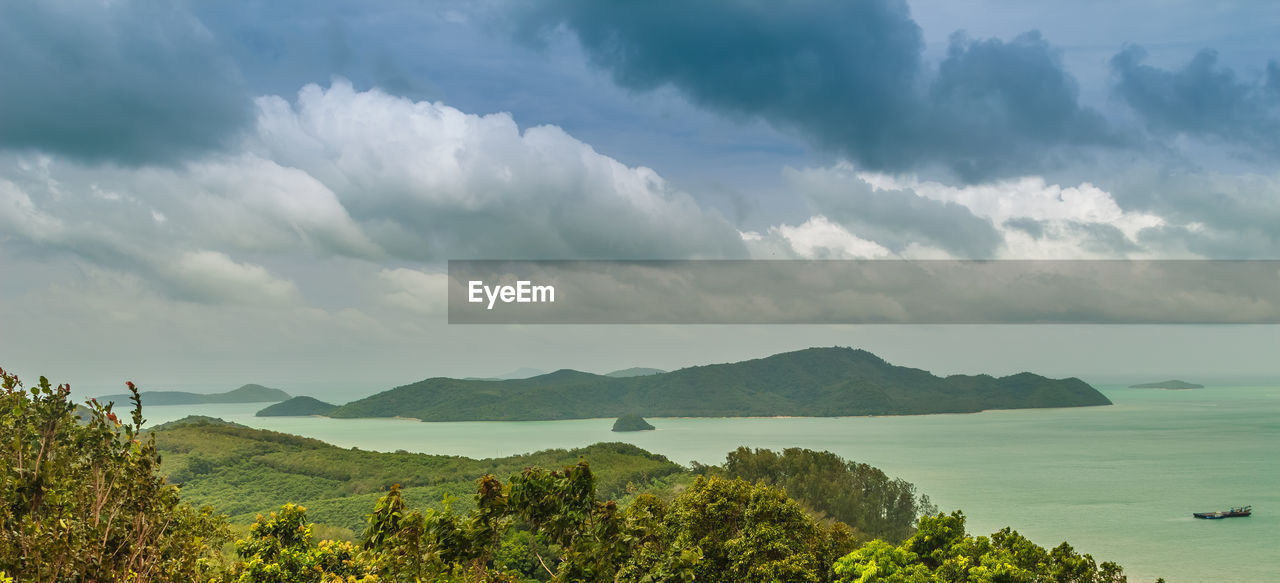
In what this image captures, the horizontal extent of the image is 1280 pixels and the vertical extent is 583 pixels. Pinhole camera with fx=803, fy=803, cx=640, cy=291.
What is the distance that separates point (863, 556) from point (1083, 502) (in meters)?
61.8

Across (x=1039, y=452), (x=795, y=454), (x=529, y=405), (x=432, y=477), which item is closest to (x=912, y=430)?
(x=1039, y=452)

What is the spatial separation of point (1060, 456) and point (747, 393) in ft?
266

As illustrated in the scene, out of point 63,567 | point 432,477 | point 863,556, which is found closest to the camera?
point 63,567

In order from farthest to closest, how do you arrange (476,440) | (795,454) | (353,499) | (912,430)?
1. (912,430)
2. (476,440)
3. (353,499)
4. (795,454)

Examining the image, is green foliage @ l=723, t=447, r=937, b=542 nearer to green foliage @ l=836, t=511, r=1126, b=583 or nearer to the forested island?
the forested island

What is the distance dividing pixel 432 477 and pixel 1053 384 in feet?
556

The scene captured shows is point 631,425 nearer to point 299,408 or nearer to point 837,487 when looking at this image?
point 299,408

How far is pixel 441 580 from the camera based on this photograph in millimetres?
4859

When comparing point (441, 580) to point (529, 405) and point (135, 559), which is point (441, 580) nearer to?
point (135, 559)

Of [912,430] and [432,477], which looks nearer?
[432,477]

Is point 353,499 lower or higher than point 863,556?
lower

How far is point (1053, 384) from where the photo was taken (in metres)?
188

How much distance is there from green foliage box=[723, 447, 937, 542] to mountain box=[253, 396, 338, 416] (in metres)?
149

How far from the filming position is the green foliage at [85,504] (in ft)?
13.7
